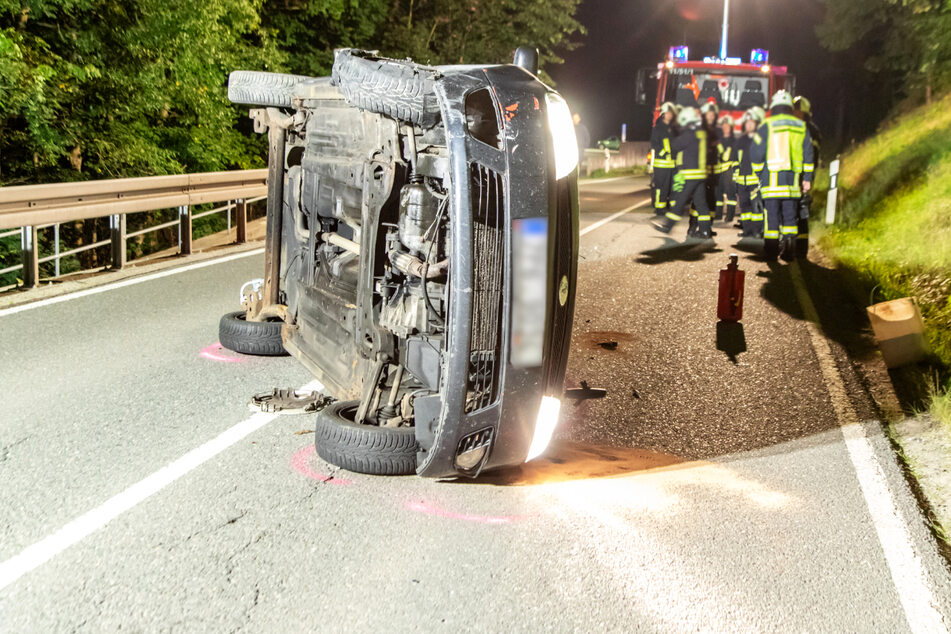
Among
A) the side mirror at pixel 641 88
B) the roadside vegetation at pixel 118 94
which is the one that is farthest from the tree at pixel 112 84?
the side mirror at pixel 641 88

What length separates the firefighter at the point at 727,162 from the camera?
15969 millimetres

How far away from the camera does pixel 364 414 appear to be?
177 inches

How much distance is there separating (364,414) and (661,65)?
1728 centimetres

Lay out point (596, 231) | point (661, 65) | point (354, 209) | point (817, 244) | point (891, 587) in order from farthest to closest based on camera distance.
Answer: point (661, 65), point (596, 231), point (817, 244), point (354, 209), point (891, 587)

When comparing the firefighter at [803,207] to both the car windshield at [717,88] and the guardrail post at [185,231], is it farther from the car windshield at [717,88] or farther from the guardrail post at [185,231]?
the guardrail post at [185,231]

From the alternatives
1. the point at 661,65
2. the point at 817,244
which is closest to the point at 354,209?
the point at 817,244

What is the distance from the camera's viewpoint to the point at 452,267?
3848mm

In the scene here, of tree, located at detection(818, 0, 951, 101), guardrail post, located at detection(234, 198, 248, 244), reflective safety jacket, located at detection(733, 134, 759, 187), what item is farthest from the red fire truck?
guardrail post, located at detection(234, 198, 248, 244)

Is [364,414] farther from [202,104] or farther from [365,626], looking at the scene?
[202,104]

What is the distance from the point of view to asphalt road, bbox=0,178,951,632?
3.38 meters

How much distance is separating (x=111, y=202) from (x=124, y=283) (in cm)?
132

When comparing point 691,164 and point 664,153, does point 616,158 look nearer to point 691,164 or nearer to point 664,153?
point 664,153

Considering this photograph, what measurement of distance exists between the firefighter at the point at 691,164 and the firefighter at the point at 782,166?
142cm

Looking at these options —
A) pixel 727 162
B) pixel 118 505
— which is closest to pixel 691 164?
pixel 727 162
